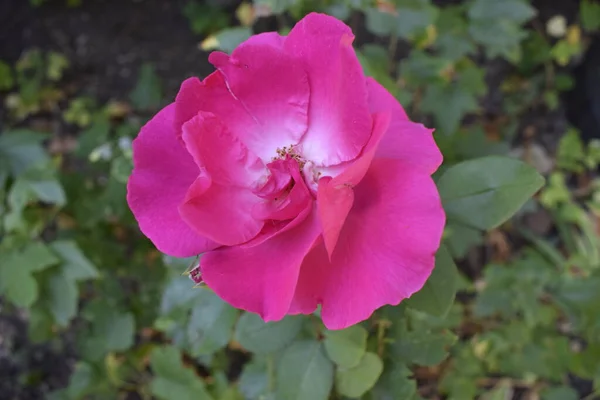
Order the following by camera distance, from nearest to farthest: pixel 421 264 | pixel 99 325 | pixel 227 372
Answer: pixel 421 264 < pixel 99 325 < pixel 227 372

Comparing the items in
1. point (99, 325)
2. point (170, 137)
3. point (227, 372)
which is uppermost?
point (170, 137)

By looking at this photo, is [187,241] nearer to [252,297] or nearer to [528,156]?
[252,297]

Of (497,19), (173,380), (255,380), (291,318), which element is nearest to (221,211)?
(291,318)

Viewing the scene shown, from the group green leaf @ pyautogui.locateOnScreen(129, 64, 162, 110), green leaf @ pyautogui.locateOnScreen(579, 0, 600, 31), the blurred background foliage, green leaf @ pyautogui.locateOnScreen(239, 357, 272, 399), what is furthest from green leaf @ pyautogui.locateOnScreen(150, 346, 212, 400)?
green leaf @ pyautogui.locateOnScreen(579, 0, 600, 31)

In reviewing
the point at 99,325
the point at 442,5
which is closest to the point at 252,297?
the point at 99,325

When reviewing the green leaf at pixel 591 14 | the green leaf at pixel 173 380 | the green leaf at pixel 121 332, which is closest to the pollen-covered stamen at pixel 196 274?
the green leaf at pixel 173 380

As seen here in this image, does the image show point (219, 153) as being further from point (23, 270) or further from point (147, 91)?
point (147, 91)

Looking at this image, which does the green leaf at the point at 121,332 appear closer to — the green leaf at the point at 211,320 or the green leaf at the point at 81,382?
the green leaf at the point at 81,382

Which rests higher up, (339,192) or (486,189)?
(339,192)
